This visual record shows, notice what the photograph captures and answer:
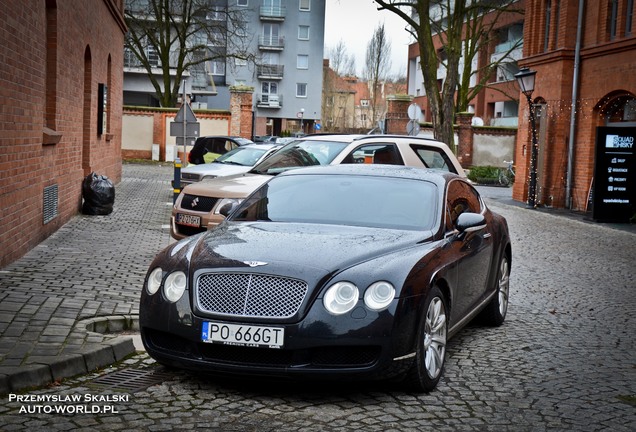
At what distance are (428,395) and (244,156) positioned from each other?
15.6 metres

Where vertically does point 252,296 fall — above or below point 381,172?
below

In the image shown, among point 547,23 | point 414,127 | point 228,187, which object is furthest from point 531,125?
point 228,187

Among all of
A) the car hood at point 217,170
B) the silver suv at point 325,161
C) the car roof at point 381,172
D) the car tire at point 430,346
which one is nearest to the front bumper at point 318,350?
the car tire at point 430,346

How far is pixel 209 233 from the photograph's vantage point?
21.9 feet

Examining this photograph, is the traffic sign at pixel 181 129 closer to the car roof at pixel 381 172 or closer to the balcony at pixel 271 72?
the car roof at pixel 381 172

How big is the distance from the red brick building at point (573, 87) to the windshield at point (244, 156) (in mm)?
9470

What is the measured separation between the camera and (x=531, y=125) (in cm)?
2733

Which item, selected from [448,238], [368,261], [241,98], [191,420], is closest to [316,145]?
[448,238]

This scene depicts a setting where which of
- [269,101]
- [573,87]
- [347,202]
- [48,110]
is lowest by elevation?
[347,202]

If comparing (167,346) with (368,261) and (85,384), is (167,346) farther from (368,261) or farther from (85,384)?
(368,261)

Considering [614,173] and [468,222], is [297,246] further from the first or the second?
[614,173]

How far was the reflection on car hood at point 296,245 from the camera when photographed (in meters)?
5.70

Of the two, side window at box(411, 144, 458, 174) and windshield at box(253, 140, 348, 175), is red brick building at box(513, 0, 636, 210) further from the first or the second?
windshield at box(253, 140, 348, 175)

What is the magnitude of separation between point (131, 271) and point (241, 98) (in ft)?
125
